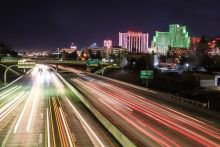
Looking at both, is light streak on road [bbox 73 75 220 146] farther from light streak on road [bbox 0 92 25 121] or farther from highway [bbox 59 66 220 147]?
light streak on road [bbox 0 92 25 121]

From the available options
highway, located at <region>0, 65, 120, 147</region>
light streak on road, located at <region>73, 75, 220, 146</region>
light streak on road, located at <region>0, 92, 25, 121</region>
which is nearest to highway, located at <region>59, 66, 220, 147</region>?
light streak on road, located at <region>73, 75, 220, 146</region>

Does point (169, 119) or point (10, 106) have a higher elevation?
point (169, 119)

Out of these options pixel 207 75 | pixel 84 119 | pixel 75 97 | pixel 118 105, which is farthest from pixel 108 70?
pixel 84 119

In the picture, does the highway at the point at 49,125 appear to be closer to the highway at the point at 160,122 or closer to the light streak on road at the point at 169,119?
the highway at the point at 160,122

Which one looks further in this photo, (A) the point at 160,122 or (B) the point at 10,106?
(B) the point at 10,106

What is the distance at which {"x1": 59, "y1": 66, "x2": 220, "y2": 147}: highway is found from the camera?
31.8 meters

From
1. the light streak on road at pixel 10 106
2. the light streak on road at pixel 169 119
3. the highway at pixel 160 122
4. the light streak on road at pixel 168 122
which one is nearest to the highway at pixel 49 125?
the light streak on road at pixel 10 106

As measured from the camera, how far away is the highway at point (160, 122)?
104 feet

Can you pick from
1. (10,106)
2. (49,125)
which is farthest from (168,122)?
(10,106)

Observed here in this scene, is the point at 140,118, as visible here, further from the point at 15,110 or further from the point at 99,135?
the point at 15,110

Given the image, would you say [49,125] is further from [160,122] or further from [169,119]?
[169,119]

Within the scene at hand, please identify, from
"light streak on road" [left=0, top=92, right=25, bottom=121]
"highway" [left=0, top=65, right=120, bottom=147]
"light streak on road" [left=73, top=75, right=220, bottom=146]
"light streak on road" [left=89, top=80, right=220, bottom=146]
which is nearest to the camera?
"highway" [left=0, top=65, right=120, bottom=147]

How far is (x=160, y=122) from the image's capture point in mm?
39906

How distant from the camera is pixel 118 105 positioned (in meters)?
53.3
